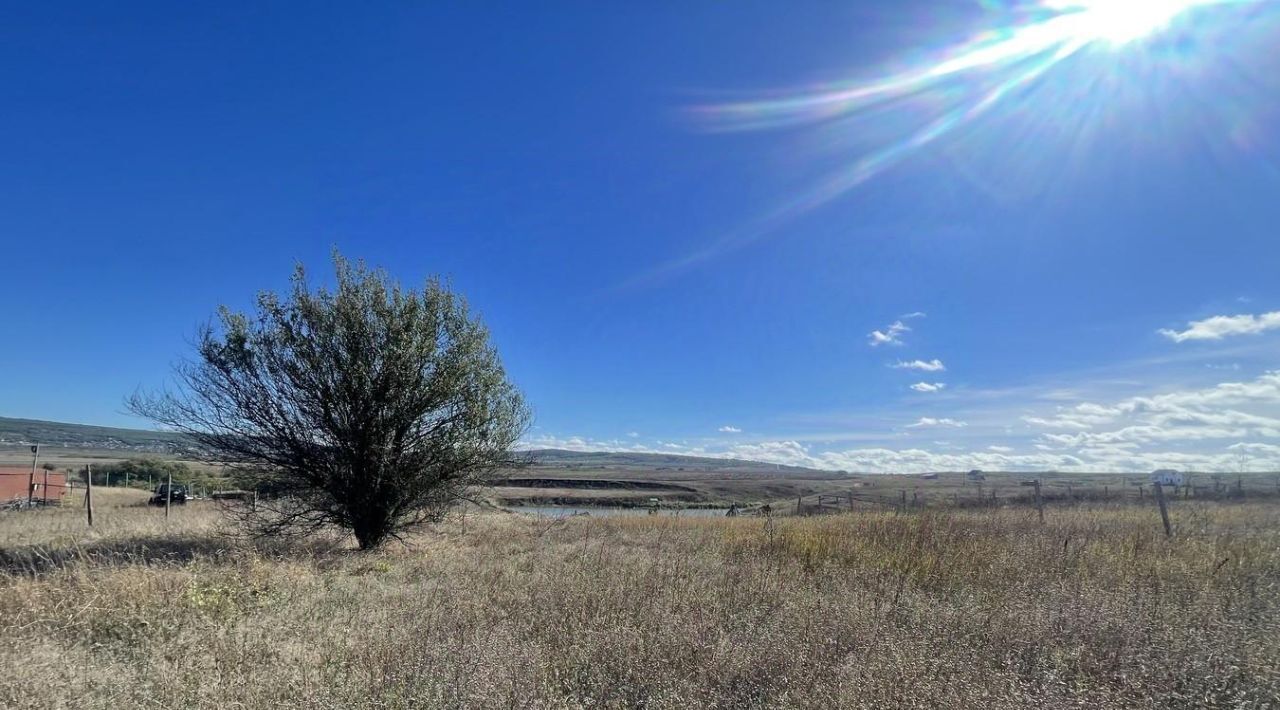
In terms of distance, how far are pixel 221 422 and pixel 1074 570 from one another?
15371mm

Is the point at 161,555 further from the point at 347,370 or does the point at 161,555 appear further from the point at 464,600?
the point at 464,600

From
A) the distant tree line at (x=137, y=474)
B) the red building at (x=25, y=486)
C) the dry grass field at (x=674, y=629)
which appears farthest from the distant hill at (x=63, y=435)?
the dry grass field at (x=674, y=629)

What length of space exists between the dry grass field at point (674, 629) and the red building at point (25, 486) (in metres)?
25.9

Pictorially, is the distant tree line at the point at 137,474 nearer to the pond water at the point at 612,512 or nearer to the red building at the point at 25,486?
the red building at the point at 25,486

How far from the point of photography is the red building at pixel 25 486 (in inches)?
1100

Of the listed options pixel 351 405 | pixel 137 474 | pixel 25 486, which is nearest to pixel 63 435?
pixel 137 474

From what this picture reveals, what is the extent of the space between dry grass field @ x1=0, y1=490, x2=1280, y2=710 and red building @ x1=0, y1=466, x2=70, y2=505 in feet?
85.0

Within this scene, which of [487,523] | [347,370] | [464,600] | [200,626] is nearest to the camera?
[200,626]

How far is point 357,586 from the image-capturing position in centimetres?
805

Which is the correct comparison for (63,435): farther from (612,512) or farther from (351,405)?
(351,405)

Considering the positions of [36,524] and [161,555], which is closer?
[161,555]

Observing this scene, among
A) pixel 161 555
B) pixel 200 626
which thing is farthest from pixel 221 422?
pixel 200 626

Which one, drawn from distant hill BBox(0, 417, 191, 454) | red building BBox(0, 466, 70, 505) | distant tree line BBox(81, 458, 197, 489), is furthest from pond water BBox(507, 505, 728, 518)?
distant hill BBox(0, 417, 191, 454)

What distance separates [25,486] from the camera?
29.3m
